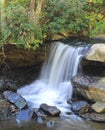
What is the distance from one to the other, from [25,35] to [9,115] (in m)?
2.70

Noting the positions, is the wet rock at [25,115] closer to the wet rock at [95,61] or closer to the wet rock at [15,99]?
the wet rock at [15,99]

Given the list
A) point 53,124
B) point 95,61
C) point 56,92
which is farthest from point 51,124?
point 95,61

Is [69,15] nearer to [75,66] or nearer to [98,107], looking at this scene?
[75,66]

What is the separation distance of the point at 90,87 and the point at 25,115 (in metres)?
1.98

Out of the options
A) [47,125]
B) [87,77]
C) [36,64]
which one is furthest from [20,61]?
[47,125]

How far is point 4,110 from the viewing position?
331 inches

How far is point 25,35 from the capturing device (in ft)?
31.8

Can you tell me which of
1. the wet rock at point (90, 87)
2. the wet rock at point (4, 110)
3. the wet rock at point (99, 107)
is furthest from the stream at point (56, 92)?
the wet rock at point (90, 87)

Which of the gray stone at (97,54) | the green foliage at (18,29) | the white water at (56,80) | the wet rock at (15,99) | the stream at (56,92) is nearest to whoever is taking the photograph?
the stream at (56,92)

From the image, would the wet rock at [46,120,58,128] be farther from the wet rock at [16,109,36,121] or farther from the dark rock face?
the dark rock face

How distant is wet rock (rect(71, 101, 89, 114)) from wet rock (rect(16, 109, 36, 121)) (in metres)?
1.19

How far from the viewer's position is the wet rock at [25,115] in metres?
8.11

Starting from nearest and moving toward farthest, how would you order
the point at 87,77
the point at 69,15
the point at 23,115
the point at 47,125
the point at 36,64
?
the point at 47,125, the point at 23,115, the point at 87,77, the point at 36,64, the point at 69,15

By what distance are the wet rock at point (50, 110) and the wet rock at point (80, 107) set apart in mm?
520
